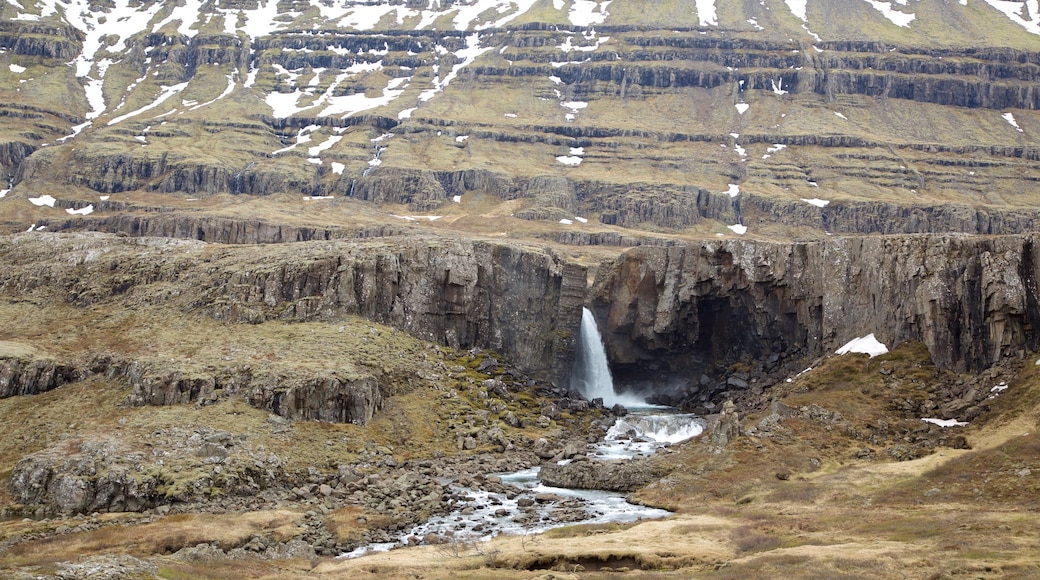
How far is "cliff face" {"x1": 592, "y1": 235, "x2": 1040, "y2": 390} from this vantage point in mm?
86062

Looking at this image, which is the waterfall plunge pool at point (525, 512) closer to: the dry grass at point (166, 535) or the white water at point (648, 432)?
the white water at point (648, 432)

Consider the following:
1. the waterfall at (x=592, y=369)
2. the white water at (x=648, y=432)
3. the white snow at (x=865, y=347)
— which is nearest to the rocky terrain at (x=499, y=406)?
the white snow at (x=865, y=347)

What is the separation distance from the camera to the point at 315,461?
7788 centimetres

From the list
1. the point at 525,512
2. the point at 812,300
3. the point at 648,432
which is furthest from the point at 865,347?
the point at 525,512

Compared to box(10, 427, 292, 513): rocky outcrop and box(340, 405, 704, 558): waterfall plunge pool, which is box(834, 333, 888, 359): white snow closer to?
box(340, 405, 704, 558): waterfall plunge pool

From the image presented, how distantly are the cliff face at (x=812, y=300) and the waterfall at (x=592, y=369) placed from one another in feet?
5.29

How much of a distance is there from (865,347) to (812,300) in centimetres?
1056

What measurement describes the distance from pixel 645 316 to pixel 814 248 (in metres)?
Result: 20.8

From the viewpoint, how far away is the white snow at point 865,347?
93.8 meters

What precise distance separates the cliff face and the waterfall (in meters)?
1.61

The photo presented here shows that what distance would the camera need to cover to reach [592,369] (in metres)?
121

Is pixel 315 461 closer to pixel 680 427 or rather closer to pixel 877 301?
pixel 680 427

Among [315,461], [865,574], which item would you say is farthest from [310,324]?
[865,574]

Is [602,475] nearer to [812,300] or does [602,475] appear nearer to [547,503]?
[547,503]
